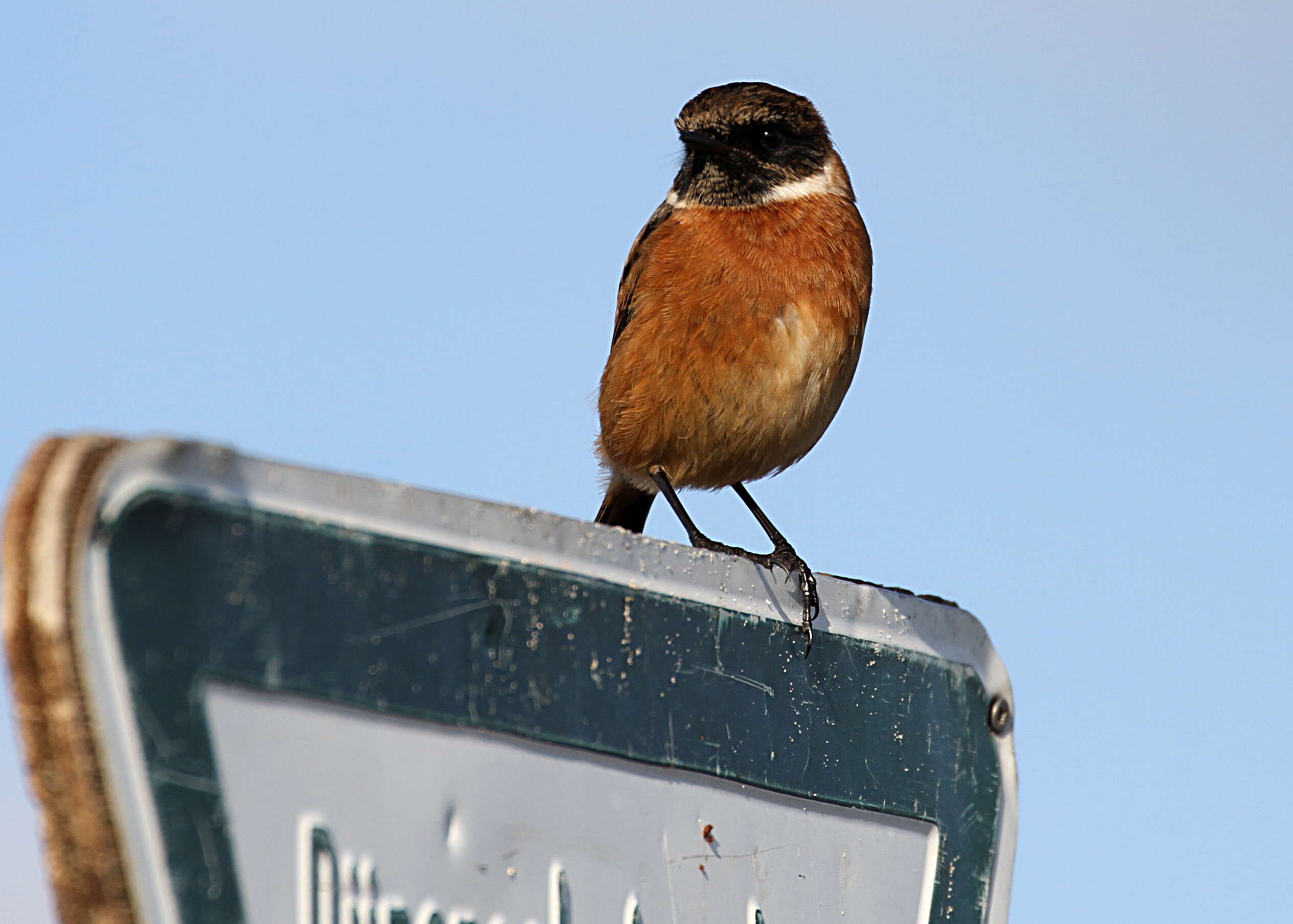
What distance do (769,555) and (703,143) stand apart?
71.8 inches

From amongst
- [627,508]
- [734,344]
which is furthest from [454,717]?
[627,508]

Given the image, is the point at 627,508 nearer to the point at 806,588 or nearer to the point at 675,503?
the point at 675,503

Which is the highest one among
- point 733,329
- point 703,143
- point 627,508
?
point 703,143

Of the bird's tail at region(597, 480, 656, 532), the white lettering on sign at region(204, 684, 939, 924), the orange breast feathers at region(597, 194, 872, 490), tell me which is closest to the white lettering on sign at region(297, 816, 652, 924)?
the white lettering on sign at region(204, 684, 939, 924)

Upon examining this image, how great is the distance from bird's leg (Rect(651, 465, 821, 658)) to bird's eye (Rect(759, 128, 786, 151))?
1083 millimetres

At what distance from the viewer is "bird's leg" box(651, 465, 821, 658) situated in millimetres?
2232

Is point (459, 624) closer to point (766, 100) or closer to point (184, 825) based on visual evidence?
point (184, 825)

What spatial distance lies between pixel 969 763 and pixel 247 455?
55.0 inches

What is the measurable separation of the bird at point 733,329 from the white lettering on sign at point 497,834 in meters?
1.62

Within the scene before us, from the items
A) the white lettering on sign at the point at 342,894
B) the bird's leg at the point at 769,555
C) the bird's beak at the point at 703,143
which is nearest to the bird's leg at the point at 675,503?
the bird's leg at the point at 769,555

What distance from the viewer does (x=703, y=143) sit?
15.2ft

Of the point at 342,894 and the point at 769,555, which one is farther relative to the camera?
the point at 769,555

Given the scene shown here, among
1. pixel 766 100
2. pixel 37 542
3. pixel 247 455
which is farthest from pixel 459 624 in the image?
pixel 766 100

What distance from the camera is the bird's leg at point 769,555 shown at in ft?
7.32
